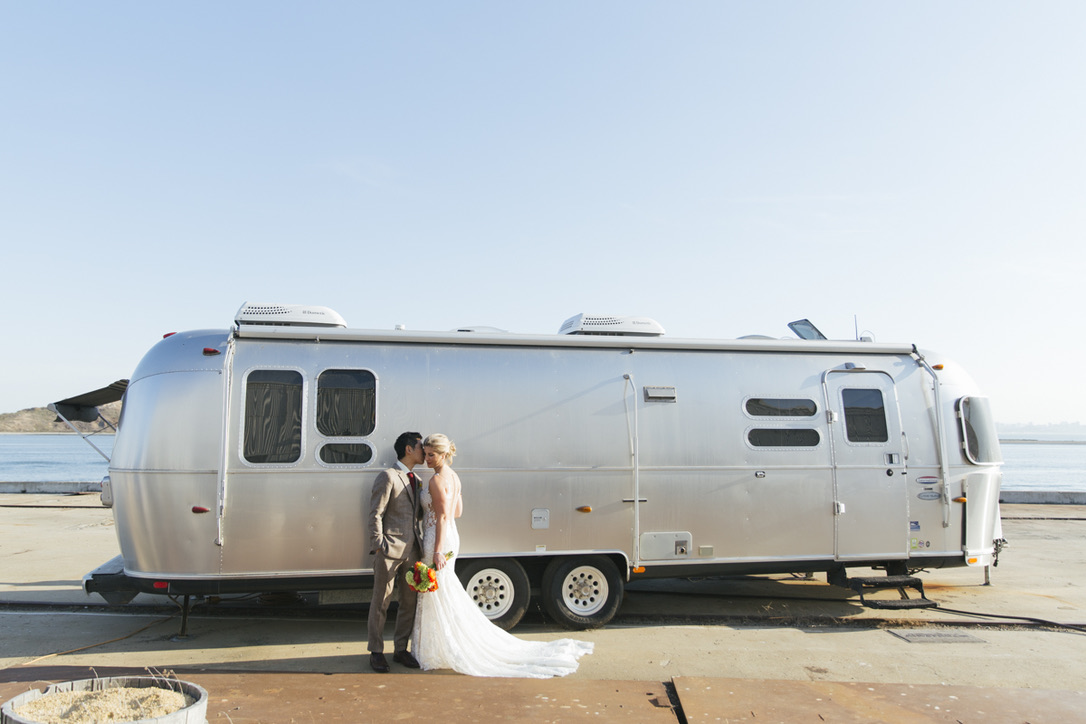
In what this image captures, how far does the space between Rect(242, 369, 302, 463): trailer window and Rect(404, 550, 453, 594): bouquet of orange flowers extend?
1.70m

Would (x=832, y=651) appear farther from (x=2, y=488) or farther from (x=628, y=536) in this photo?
(x=2, y=488)

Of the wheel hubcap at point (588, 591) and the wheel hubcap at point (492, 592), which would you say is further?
the wheel hubcap at point (588, 591)

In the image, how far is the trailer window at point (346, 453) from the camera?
6949mm

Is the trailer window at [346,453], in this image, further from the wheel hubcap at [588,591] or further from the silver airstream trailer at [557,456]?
the wheel hubcap at [588,591]

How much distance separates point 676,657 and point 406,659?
2313 millimetres

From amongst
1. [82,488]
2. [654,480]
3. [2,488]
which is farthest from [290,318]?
[2,488]

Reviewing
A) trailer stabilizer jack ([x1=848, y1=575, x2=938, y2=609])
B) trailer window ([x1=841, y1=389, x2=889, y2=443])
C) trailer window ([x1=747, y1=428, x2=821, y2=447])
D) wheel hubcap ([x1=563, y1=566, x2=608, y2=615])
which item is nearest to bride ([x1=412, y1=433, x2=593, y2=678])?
wheel hubcap ([x1=563, y1=566, x2=608, y2=615])

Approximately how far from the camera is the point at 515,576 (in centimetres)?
729

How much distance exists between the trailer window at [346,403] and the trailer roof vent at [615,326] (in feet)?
7.29

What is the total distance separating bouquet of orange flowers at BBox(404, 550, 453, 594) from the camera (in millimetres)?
5957

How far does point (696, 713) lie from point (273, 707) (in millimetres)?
2878

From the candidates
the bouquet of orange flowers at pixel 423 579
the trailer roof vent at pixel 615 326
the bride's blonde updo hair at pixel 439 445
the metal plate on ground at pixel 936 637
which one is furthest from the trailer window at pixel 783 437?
the bouquet of orange flowers at pixel 423 579

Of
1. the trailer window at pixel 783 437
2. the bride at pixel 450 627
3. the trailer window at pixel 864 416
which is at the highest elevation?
the trailer window at pixel 864 416

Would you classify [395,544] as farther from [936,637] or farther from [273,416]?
[936,637]
